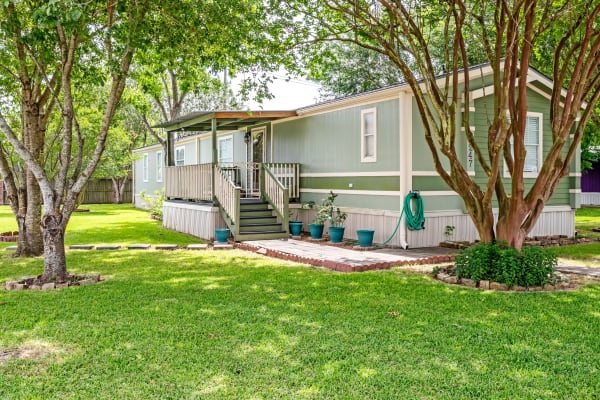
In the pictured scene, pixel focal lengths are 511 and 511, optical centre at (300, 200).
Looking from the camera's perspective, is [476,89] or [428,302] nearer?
[428,302]

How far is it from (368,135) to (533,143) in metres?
3.87

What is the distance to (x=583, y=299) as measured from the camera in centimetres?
585

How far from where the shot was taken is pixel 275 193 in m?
12.0

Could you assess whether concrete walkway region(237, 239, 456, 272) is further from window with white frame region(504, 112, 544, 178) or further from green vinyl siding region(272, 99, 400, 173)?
window with white frame region(504, 112, 544, 178)

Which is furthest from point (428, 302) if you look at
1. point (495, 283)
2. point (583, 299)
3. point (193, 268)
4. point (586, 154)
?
point (586, 154)

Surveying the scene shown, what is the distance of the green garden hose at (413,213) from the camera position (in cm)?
982

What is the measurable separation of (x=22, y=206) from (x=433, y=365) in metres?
8.47

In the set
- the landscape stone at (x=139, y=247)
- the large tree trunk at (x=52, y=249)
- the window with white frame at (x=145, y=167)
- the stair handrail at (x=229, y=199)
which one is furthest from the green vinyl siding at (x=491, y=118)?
the window with white frame at (x=145, y=167)

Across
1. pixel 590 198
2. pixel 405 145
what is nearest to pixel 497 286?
pixel 405 145

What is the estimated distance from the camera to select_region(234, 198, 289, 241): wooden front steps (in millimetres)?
11359

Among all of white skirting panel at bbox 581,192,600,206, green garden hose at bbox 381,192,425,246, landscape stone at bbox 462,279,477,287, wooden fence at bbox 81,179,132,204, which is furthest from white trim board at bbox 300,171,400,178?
wooden fence at bbox 81,179,132,204

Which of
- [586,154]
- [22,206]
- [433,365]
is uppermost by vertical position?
[586,154]

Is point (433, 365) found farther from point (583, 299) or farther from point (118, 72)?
point (118, 72)

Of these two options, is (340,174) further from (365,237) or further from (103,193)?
(103,193)
